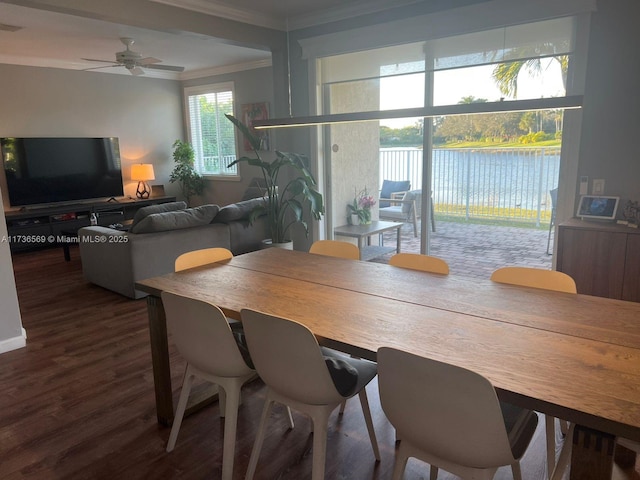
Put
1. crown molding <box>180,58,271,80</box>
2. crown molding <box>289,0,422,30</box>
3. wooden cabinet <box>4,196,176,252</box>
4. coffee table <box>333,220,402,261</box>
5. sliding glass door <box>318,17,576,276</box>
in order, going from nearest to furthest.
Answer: sliding glass door <box>318,17,576,276</box>
crown molding <box>289,0,422,30</box>
coffee table <box>333,220,402,261</box>
wooden cabinet <box>4,196,176,252</box>
crown molding <box>180,58,271,80</box>

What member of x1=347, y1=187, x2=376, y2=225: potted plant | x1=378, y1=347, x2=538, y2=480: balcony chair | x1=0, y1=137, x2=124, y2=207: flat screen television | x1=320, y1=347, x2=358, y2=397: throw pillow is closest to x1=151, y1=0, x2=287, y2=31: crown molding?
x1=347, y1=187, x2=376, y2=225: potted plant

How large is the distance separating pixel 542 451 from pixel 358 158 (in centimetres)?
348

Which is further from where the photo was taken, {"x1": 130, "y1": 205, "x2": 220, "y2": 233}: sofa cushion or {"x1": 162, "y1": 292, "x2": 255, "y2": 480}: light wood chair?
{"x1": 130, "y1": 205, "x2": 220, "y2": 233}: sofa cushion

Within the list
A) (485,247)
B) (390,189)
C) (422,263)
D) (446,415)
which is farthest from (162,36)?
(446,415)

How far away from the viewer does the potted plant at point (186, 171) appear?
791cm

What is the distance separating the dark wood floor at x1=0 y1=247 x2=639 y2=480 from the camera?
209 centimetres

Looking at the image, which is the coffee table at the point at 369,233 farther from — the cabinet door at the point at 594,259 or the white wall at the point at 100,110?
the white wall at the point at 100,110

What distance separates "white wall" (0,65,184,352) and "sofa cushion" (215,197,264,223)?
10.3ft

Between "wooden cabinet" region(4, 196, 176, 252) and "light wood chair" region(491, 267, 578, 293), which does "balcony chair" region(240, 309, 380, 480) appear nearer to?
"light wood chair" region(491, 267, 578, 293)

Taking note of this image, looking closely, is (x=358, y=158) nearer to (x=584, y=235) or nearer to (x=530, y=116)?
(x=530, y=116)

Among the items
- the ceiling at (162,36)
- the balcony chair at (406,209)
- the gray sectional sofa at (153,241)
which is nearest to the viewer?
the ceiling at (162,36)

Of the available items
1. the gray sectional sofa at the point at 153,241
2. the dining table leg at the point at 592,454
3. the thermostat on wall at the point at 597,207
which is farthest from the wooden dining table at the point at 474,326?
the gray sectional sofa at the point at 153,241

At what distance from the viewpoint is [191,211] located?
4680 millimetres

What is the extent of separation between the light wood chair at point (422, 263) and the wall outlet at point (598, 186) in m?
1.65
